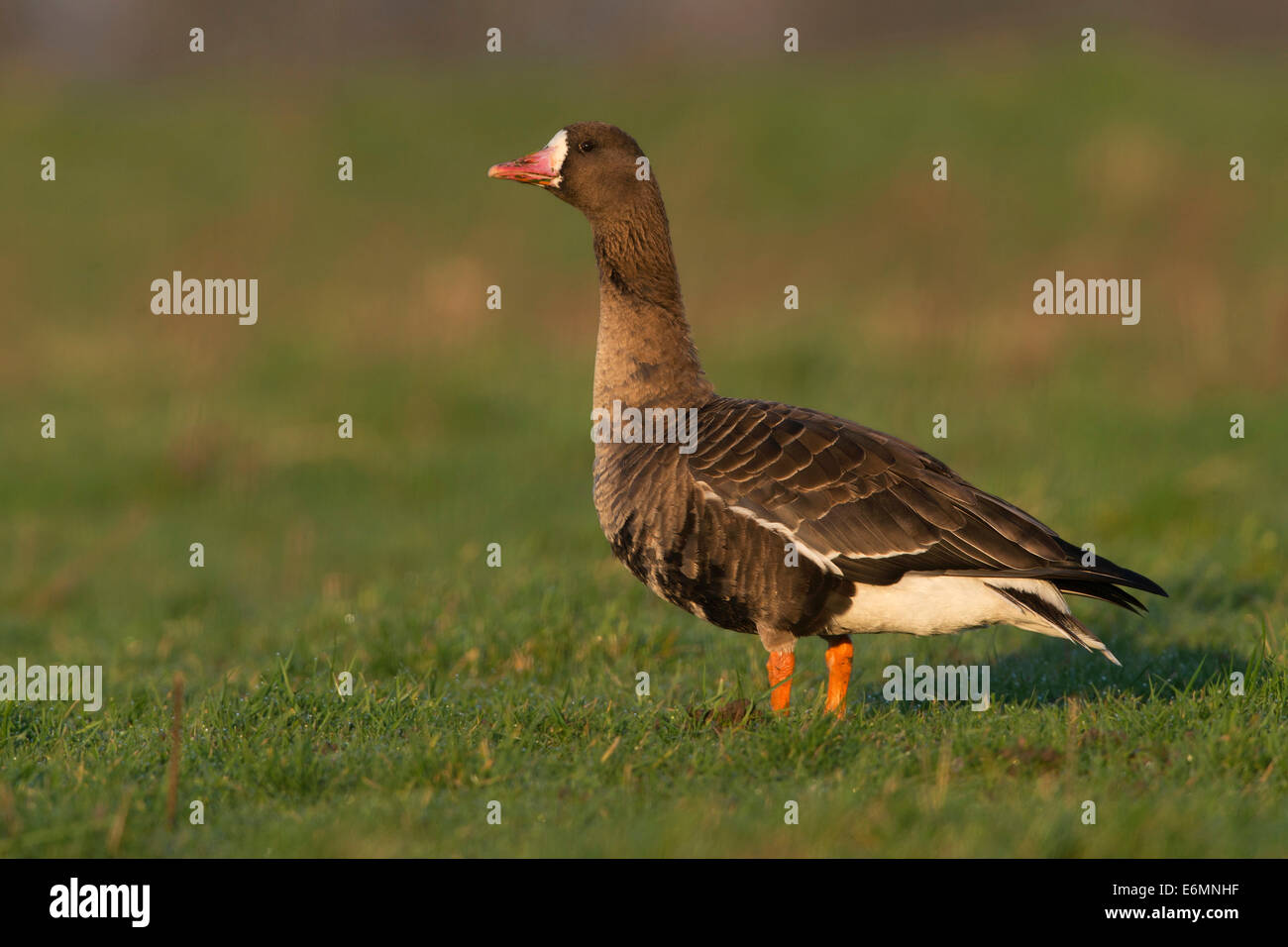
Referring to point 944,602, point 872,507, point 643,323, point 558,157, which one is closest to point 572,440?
point 558,157

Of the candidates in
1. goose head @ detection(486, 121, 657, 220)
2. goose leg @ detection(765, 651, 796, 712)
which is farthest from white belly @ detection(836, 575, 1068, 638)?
goose head @ detection(486, 121, 657, 220)

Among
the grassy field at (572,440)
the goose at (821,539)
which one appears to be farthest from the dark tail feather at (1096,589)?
the grassy field at (572,440)

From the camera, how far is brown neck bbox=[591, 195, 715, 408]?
23.9ft

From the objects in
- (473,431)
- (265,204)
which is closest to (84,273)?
(265,204)

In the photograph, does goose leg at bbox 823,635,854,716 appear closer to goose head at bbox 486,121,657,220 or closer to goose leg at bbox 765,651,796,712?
Result: goose leg at bbox 765,651,796,712

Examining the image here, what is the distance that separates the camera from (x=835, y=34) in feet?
152

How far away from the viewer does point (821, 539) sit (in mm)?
6367

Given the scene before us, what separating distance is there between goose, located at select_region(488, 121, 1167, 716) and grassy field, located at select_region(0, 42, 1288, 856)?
46cm

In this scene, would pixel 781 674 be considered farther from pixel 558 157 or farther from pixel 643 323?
pixel 558 157

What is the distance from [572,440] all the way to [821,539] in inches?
372

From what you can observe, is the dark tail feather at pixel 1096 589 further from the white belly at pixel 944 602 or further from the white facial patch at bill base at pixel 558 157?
the white facial patch at bill base at pixel 558 157

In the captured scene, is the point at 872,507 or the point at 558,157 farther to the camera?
the point at 558,157

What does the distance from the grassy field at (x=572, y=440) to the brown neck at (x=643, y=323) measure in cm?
150

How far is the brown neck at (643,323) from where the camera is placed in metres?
7.29
